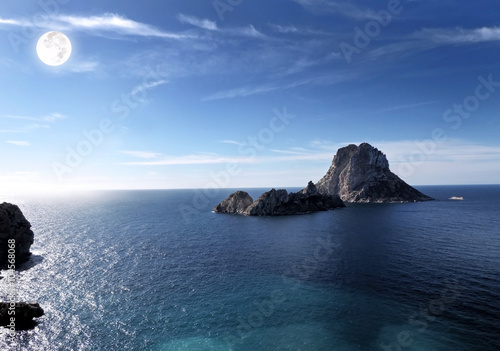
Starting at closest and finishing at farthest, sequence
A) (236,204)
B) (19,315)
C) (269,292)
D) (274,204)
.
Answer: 1. (19,315)
2. (269,292)
3. (274,204)
4. (236,204)

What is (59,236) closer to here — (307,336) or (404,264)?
(307,336)

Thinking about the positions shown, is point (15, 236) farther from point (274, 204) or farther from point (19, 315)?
point (274, 204)

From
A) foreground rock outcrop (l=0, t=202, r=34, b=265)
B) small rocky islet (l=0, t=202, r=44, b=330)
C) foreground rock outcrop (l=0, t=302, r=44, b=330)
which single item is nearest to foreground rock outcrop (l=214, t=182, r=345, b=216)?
foreground rock outcrop (l=0, t=202, r=34, b=265)

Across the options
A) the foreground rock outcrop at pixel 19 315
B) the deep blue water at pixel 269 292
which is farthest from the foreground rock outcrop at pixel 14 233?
the foreground rock outcrop at pixel 19 315

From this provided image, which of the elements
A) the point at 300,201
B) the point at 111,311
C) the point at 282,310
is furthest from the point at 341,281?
the point at 300,201

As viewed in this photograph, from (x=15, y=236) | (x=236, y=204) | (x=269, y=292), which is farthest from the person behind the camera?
(x=236, y=204)

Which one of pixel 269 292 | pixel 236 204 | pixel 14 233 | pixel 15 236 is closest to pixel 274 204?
pixel 236 204

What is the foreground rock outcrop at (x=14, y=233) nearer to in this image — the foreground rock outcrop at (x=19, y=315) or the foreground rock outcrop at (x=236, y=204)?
the foreground rock outcrop at (x=19, y=315)
